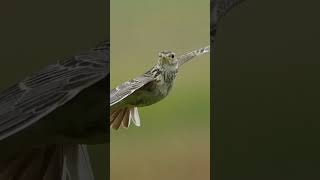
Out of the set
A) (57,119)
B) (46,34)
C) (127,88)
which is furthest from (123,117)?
(46,34)

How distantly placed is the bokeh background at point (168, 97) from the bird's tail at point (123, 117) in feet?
0.09

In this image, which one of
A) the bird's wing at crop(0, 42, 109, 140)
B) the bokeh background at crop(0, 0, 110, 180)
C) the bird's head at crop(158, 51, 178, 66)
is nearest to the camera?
the bird's wing at crop(0, 42, 109, 140)

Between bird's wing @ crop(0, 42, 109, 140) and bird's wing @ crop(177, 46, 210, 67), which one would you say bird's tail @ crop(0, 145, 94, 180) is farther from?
bird's wing @ crop(177, 46, 210, 67)

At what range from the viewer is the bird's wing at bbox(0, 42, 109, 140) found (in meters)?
1.67

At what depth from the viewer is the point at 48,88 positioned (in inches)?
Result: 68.1

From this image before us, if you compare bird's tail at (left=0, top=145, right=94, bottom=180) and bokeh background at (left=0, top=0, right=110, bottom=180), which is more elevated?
bokeh background at (left=0, top=0, right=110, bottom=180)

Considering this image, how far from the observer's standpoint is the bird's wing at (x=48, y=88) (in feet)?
5.46

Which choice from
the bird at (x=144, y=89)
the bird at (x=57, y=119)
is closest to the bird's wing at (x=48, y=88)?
the bird at (x=57, y=119)

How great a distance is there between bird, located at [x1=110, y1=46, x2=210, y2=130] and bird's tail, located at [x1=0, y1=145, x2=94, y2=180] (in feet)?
0.54

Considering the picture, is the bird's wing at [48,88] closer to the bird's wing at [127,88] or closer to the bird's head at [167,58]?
the bird's wing at [127,88]

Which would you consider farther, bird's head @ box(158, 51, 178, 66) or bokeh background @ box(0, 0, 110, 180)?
bird's head @ box(158, 51, 178, 66)

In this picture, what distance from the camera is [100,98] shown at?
5.90ft

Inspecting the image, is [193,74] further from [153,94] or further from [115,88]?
[115,88]
